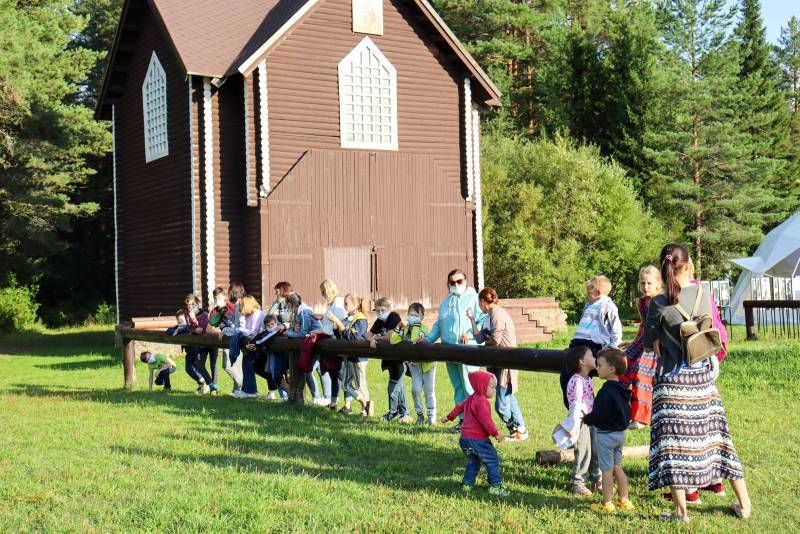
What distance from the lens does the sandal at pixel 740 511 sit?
642 cm

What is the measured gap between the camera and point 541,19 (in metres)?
50.0

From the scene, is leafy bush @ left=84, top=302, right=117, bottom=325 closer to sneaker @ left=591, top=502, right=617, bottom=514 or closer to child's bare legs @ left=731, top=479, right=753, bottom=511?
sneaker @ left=591, top=502, right=617, bottom=514

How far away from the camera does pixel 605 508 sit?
21.6ft

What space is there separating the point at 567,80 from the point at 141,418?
41.2 meters

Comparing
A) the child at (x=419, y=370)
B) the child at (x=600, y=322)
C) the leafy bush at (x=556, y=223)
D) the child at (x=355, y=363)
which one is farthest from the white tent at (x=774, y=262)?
the child at (x=600, y=322)

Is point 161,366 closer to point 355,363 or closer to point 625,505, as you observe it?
point 355,363

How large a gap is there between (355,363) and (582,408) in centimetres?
481

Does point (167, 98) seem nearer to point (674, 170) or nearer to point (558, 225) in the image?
point (558, 225)

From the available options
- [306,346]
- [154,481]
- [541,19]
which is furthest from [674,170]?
[154,481]

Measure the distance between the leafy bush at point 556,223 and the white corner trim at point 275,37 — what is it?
13415 millimetres

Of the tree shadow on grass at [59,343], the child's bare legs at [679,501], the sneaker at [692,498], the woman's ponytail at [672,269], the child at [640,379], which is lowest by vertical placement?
the tree shadow on grass at [59,343]

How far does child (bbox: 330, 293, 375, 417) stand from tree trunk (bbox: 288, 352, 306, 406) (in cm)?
65

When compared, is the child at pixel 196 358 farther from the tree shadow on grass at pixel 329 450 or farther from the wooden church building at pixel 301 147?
the wooden church building at pixel 301 147

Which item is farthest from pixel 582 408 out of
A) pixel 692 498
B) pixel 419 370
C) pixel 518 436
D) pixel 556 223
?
pixel 556 223
